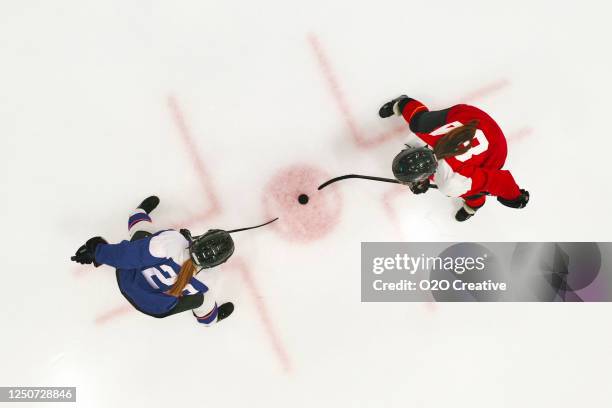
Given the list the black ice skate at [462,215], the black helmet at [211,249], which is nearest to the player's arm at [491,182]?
the black ice skate at [462,215]

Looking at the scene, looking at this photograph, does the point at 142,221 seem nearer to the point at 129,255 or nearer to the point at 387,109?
the point at 129,255

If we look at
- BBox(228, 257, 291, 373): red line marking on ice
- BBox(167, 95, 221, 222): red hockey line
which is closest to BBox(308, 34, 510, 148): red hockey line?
BBox(167, 95, 221, 222): red hockey line

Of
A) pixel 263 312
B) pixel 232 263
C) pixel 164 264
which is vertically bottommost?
pixel 263 312

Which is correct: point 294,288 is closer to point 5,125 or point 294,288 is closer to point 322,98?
point 322,98

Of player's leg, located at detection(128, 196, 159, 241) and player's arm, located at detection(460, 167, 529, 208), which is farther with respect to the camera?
player's leg, located at detection(128, 196, 159, 241)

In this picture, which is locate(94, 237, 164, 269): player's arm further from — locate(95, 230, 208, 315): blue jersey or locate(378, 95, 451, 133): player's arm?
locate(378, 95, 451, 133): player's arm

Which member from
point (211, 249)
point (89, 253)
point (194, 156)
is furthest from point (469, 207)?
point (89, 253)

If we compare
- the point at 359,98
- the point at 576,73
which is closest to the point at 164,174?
the point at 359,98

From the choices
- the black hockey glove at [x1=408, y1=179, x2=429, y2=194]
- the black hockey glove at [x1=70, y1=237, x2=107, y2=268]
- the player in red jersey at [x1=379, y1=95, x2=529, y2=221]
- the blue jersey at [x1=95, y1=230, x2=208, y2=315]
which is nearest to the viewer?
the player in red jersey at [x1=379, y1=95, x2=529, y2=221]
